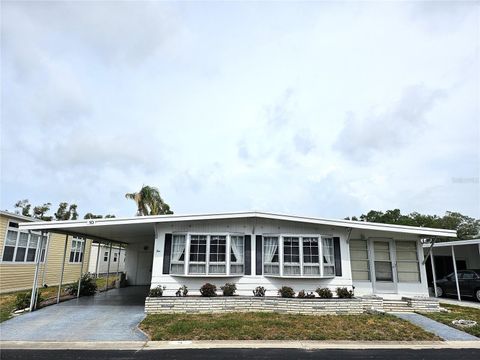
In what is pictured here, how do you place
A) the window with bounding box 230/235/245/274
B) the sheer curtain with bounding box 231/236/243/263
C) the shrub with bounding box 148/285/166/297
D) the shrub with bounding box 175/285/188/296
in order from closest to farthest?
the shrub with bounding box 148/285/166/297, the shrub with bounding box 175/285/188/296, the window with bounding box 230/235/245/274, the sheer curtain with bounding box 231/236/243/263

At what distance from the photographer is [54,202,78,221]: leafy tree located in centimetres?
3791

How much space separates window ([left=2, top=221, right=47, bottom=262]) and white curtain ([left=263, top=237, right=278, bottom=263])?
10.5m

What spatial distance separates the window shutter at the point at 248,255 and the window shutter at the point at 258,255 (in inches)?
8.6

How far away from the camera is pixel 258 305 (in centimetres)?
1025

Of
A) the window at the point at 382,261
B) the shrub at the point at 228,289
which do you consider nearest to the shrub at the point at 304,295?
the shrub at the point at 228,289

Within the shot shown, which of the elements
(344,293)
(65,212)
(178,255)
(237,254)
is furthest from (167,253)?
(65,212)

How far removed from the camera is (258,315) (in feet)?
31.4

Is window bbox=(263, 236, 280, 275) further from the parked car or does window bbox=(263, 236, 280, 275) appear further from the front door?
the parked car

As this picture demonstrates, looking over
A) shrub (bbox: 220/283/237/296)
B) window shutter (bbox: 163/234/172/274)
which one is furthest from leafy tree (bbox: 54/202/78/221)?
shrub (bbox: 220/283/237/296)

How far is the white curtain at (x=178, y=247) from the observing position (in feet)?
36.4

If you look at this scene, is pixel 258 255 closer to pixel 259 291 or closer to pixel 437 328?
pixel 259 291

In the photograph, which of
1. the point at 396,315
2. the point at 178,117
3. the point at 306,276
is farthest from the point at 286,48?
the point at 396,315

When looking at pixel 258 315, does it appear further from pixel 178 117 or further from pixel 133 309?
pixel 178 117

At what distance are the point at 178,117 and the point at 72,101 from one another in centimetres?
475
